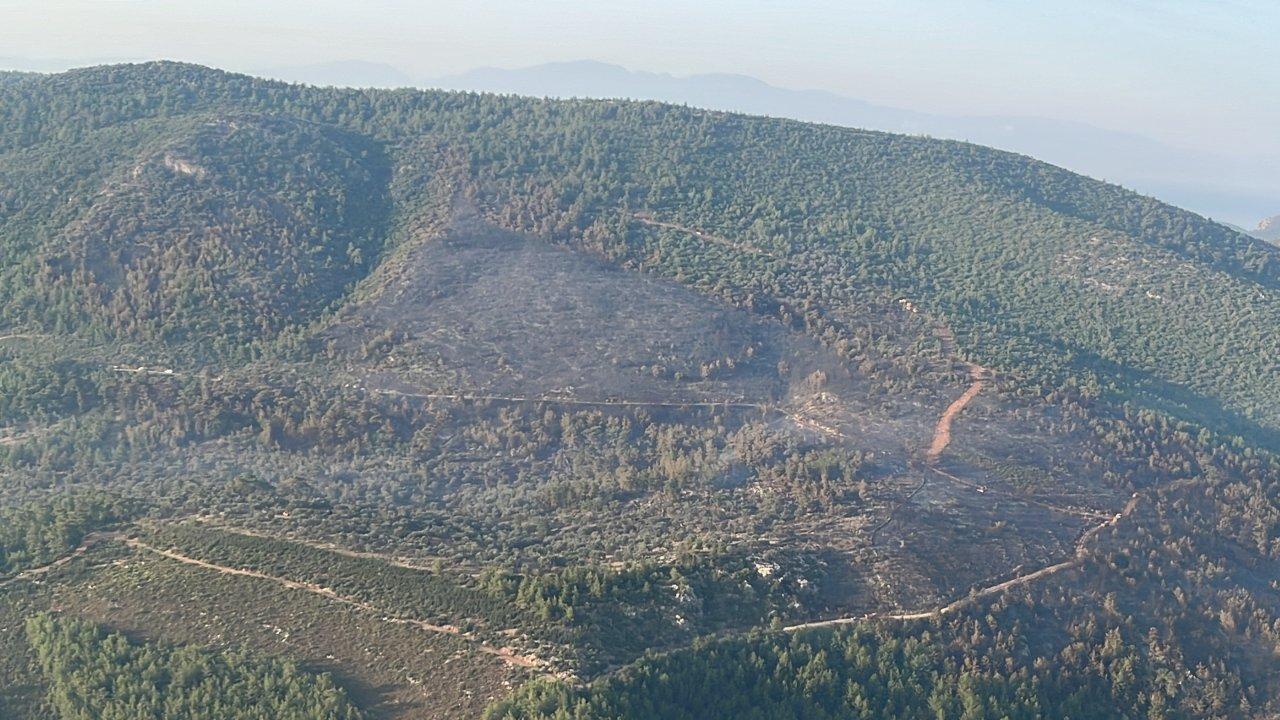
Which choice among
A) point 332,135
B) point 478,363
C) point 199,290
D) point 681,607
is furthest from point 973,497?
point 332,135

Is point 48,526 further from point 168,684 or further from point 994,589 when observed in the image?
point 994,589

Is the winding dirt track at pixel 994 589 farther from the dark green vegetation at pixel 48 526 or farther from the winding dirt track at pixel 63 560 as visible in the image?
the dark green vegetation at pixel 48 526

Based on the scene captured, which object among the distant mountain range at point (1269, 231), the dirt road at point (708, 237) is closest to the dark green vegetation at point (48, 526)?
the dirt road at point (708, 237)

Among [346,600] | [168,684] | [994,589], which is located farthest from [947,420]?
[168,684]

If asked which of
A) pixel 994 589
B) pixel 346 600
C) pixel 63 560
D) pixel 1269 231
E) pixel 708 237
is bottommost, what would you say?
pixel 63 560

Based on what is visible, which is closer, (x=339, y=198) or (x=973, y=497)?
(x=973, y=497)

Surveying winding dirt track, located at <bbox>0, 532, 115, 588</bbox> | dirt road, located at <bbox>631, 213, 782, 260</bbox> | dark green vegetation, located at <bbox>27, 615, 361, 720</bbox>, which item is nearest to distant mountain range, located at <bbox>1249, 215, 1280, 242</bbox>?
dirt road, located at <bbox>631, 213, 782, 260</bbox>

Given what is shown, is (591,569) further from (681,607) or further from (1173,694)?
(1173,694)
